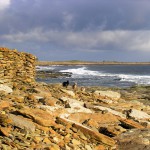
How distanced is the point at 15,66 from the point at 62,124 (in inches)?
260

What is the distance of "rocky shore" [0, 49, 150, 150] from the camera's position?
10.2 metres

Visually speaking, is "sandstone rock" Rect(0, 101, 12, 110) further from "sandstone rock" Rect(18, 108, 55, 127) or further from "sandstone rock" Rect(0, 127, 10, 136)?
"sandstone rock" Rect(0, 127, 10, 136)

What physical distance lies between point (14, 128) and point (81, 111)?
3955mm

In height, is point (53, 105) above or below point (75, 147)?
above

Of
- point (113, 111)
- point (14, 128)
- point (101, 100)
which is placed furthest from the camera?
point (101, 100)

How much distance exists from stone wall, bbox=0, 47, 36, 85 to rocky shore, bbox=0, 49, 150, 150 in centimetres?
61

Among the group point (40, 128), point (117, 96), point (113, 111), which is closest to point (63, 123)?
point (40, 128)

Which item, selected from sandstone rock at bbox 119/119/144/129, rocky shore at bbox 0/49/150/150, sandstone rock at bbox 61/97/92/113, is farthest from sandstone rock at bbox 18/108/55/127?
sandstone rock at bbox 119/119/144/129

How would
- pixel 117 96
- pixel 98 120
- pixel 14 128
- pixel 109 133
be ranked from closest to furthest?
pixel 14 128
pixel 109 133
pixel 98 120
pixel 117 96

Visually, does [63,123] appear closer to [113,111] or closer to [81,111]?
[81,111]

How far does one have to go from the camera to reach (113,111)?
49.1 feet

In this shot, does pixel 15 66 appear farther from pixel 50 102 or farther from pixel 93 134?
pixel 93 134

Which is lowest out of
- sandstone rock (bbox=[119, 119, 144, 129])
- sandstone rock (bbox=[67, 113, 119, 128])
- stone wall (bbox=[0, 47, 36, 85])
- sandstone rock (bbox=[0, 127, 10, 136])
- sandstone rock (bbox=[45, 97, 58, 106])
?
sandstone rock (bbox=[119, 119, 144, 129])

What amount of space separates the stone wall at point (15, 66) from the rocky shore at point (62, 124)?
1.99 feet
